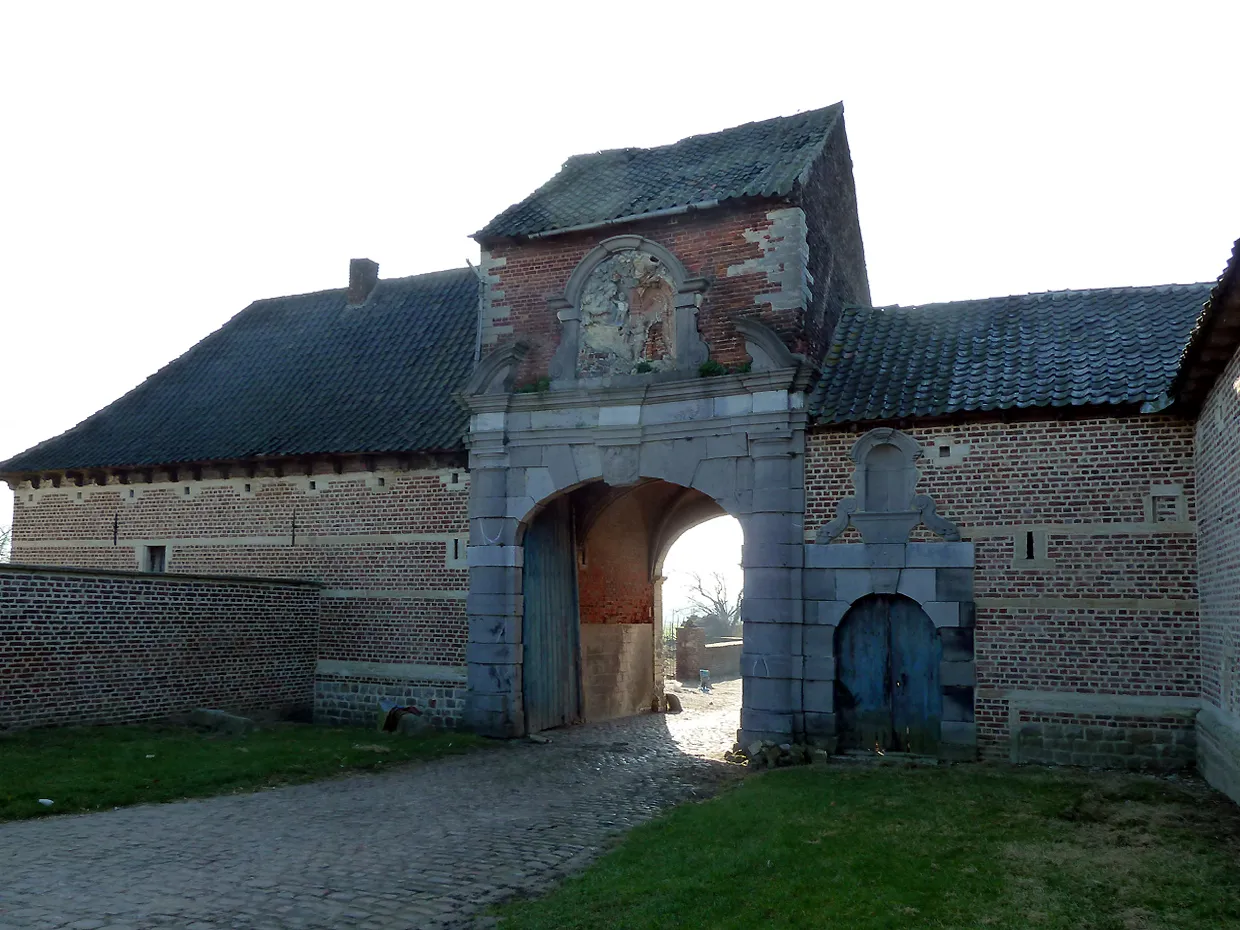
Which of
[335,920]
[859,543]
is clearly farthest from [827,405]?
[335,920]

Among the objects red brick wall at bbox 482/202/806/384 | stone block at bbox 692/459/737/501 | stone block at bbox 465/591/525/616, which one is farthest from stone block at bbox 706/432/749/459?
stone block at bbox 465/591/525/616

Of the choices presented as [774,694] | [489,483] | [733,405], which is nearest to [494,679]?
[489,483]

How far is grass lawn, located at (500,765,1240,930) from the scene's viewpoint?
6.14 metres

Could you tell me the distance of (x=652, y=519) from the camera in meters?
18.8

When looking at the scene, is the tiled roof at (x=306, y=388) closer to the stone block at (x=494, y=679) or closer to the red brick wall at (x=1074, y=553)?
the stone block at (x=494, y=679)

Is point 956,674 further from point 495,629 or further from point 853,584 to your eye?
point 495,629

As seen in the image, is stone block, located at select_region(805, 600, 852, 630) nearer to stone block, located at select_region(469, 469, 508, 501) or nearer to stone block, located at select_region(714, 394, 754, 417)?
stone block, located at select_region(714, 394, 754, 417)

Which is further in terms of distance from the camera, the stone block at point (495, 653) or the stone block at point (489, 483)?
the stone block at point (489, 483)

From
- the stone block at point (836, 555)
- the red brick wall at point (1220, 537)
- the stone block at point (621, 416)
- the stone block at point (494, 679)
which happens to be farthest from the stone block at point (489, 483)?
the red brick wall at point (1220, 537)

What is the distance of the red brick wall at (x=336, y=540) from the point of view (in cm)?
1488

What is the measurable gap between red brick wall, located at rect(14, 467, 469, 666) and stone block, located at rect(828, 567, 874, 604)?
510 centimetres

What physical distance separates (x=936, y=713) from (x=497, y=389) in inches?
266

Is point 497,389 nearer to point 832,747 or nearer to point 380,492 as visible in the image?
point 380,492

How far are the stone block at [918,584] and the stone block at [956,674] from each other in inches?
29.4
